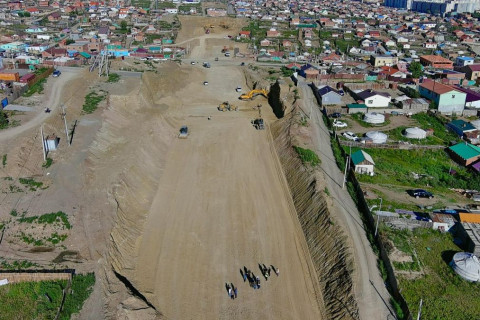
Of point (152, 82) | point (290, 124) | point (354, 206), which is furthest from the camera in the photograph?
point (152, 82)

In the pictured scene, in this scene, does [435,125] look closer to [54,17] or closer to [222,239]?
[222,239]

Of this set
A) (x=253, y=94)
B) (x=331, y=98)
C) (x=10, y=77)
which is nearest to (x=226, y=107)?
(x=253, y=94)

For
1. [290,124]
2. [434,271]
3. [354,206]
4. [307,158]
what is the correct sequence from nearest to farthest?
1. [434,271]
2. [354,206]
3. [307,158]
4. [290,124]

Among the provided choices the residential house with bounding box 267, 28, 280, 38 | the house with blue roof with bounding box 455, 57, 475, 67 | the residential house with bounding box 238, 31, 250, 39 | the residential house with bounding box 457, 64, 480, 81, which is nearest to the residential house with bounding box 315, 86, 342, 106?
the residential house with bounding box 457, 64, 480, 81

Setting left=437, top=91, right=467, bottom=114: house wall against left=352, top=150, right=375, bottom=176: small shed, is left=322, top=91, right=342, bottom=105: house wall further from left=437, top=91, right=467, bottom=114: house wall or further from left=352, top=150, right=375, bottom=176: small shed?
left=352, top=150, right=375, bottom=176: small shed

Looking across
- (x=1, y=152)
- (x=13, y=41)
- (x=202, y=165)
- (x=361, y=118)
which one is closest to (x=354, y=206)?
(x=202, y=165)

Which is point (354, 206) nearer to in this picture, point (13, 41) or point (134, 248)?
point (134, 248)

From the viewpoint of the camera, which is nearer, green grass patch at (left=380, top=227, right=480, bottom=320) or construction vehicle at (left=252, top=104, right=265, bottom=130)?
green grass patch at (left=380, top=227, right=480, bottom=320)
